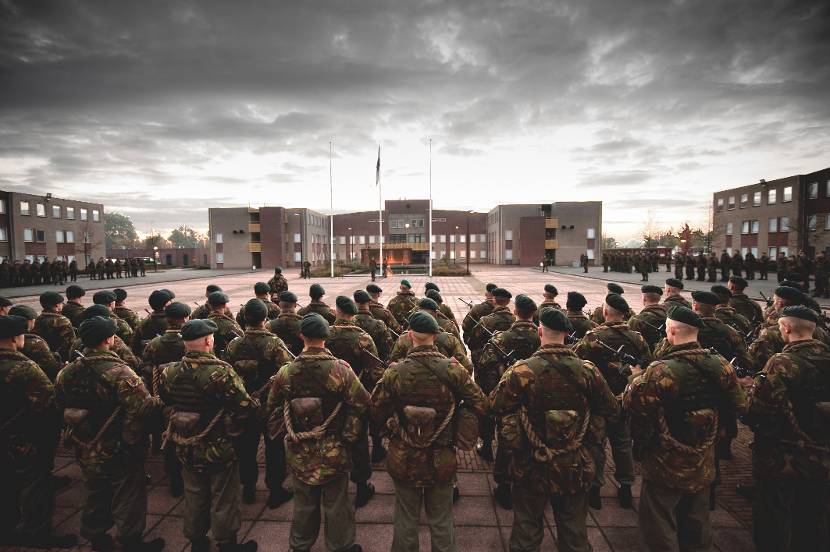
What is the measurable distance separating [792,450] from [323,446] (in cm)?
406

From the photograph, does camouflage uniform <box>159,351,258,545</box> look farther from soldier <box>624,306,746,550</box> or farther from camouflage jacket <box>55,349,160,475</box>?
soldier <box>624,306,746,550</box>

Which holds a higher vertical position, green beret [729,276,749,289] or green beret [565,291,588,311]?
green beret [729,276,749,289]

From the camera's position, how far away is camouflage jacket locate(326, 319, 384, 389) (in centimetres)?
513

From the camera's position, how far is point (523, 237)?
6606cm

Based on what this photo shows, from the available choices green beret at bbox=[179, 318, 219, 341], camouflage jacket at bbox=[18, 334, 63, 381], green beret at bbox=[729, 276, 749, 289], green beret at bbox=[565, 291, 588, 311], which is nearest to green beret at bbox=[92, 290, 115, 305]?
camouflage jacket at bbox=[18, 334, 63, 381]

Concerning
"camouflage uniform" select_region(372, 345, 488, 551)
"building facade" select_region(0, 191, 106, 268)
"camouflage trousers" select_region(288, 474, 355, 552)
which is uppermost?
"building facade" select_region(0, 191, 106, 268)

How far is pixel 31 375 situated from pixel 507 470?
181 inches

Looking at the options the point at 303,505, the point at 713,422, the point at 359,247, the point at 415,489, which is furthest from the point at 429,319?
the point at 359,247

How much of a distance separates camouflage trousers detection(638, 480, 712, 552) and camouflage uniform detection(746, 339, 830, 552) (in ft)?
2.26

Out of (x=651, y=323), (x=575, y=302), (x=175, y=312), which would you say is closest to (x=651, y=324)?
(x=651, y=323)

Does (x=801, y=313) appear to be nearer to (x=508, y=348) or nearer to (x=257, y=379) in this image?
(x=508, y=348)

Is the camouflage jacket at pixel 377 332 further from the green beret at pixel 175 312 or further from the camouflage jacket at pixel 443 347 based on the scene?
the green beret at pixel 175 312

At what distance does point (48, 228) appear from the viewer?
52.7 meters

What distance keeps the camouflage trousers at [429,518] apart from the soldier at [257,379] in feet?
5.75
